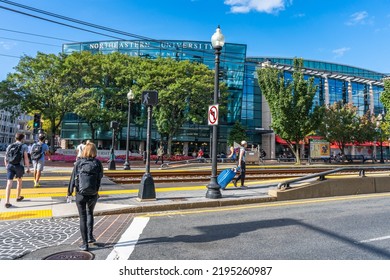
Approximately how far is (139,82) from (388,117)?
25.6m

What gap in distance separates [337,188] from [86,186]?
847cm

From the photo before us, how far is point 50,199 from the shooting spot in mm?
8078

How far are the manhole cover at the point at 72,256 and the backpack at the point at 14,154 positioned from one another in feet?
14.2

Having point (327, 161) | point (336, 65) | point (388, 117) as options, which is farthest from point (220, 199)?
point (336, 65)

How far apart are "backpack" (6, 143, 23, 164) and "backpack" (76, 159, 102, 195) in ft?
13.0

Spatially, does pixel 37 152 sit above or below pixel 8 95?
below

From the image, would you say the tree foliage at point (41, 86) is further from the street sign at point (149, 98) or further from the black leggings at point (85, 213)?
the black leggings at point (85, 213)

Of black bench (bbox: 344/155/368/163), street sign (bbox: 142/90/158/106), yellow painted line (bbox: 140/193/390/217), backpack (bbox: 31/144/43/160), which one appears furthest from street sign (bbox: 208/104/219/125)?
black bench (bbox: 344/155/368/163)

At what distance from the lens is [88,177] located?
4.35 metres

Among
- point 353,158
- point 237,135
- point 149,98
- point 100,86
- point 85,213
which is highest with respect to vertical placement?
point 100,86

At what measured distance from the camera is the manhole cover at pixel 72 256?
3.92 meters

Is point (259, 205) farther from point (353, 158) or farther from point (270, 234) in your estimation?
point (353, 158)

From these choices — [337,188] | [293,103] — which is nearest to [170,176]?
[337,188]
